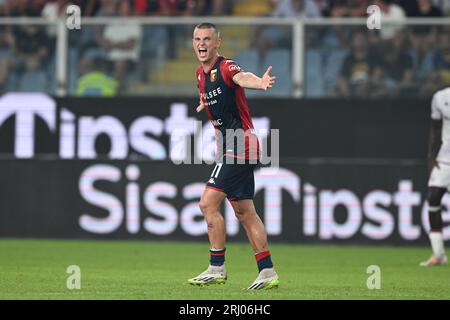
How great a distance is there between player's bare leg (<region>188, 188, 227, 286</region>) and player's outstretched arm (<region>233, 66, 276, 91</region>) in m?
1.16

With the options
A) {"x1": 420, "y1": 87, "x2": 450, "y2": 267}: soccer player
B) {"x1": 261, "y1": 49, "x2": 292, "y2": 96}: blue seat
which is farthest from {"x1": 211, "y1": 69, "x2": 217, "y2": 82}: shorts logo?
{"x1": 261, "y1": 49, "x2": 292, "y2": 96}: blue seat

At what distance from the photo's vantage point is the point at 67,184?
61.7 feet

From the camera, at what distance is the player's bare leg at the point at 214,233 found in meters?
11.6

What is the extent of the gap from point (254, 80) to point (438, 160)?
18.1ft

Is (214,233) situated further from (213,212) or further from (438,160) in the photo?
(438,160)

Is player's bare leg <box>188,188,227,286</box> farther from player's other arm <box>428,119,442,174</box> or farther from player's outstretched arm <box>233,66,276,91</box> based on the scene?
player's other arm <box>428,119,442,174</box>

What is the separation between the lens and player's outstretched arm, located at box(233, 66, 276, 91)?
1050cm

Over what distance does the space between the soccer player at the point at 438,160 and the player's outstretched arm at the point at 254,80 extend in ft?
16.6

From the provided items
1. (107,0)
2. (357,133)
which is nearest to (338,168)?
(357,133)

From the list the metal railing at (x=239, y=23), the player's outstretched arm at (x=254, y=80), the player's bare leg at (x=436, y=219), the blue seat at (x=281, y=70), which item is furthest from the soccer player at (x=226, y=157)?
the metal railing at (x=239, y=23)

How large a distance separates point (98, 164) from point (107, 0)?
3.15 m

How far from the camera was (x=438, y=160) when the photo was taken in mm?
15656

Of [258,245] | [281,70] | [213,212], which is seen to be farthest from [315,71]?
[258,245]

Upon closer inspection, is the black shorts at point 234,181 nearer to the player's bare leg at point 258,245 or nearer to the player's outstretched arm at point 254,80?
the player's bare leg at point 258,245
